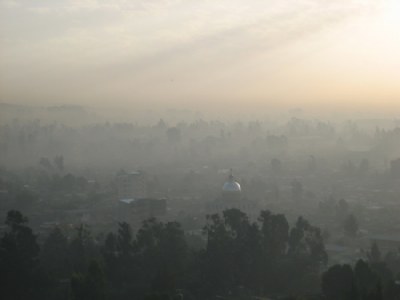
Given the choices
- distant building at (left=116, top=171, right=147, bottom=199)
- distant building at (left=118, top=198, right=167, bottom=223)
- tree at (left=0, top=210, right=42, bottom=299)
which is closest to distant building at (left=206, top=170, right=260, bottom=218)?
distant building at (left=118, top=198, right=167, bottom=223)

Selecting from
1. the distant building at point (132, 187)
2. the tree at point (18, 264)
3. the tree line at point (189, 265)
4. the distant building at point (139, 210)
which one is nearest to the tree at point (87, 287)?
the tree line at point (189, 265)

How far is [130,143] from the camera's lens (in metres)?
64.9

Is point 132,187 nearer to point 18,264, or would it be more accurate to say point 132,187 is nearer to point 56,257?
point 56,257

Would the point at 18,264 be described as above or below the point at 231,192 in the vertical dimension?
below

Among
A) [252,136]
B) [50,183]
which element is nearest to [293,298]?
[50,183]

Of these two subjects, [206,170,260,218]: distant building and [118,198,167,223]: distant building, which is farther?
[206,170,260,218]: distant building

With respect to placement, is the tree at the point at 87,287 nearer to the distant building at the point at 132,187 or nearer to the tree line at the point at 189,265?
the tree line at the point at 189,265

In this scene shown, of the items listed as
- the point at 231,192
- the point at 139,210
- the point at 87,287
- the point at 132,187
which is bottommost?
the point at 87,287

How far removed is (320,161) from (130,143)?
2633 cm

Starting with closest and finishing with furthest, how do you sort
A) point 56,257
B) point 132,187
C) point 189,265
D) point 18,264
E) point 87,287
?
point 87,287, point 18,264, point 189,265, point 56,257, point 132,187

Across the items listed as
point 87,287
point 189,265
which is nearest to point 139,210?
point 189,265

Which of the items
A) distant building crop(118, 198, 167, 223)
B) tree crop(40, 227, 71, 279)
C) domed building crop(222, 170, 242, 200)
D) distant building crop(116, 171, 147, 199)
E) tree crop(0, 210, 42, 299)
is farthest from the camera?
distant building crop(116, 171, 147, 199)

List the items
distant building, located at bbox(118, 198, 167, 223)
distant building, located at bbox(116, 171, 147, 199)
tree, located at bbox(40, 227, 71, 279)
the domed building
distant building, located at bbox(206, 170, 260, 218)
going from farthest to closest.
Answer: distant building, located at bbox(116, 171, 147, 199), the domed building, distant building, located at bbox(206, 170, 260, 218), distant building, located at bbox(118, 198, 167, 223), tree, located at bbox(40, 227, 71, 279)

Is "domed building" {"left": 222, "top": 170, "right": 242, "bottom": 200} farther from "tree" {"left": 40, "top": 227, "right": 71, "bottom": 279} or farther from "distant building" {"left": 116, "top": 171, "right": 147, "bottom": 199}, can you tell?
"tree" {"left": 40, "top": 227, "right": 71, "bottom": 279}
